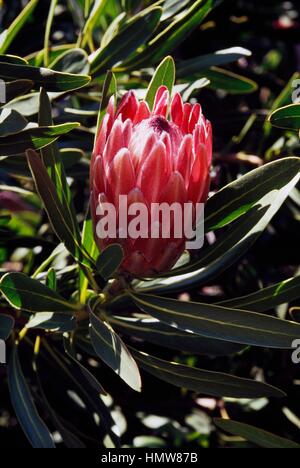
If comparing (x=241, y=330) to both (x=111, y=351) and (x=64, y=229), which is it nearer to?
(x=111, y=351)

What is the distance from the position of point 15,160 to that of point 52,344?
354 mm

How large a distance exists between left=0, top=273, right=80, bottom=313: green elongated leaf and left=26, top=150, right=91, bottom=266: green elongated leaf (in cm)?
8

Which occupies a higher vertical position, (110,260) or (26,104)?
(26,104)

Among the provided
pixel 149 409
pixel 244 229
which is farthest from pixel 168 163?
pixel 149 409

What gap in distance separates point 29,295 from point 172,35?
57 centimetres

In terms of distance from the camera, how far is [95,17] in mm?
1277

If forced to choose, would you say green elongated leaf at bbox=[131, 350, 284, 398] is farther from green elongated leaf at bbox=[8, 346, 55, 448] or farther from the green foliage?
green elongated leaf at bbox=[8, 346, 55, 448]

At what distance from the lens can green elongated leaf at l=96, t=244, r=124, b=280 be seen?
3.15 ft

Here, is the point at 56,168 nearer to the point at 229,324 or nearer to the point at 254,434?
the point at 229,324

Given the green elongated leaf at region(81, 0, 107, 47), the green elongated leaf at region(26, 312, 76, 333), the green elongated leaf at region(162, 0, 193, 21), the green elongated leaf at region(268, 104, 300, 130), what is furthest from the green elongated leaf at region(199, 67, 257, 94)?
the green elongated leaf at region(26, 312, 76, 333)

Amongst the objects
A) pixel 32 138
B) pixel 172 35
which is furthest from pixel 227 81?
pixel 32 138

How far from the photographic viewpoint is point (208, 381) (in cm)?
106

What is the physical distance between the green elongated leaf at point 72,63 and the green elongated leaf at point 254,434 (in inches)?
26.2

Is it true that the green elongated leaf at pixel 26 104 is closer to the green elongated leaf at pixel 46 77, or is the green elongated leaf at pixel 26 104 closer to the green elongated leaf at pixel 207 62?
the green elongated leaf at pixel 46 77
